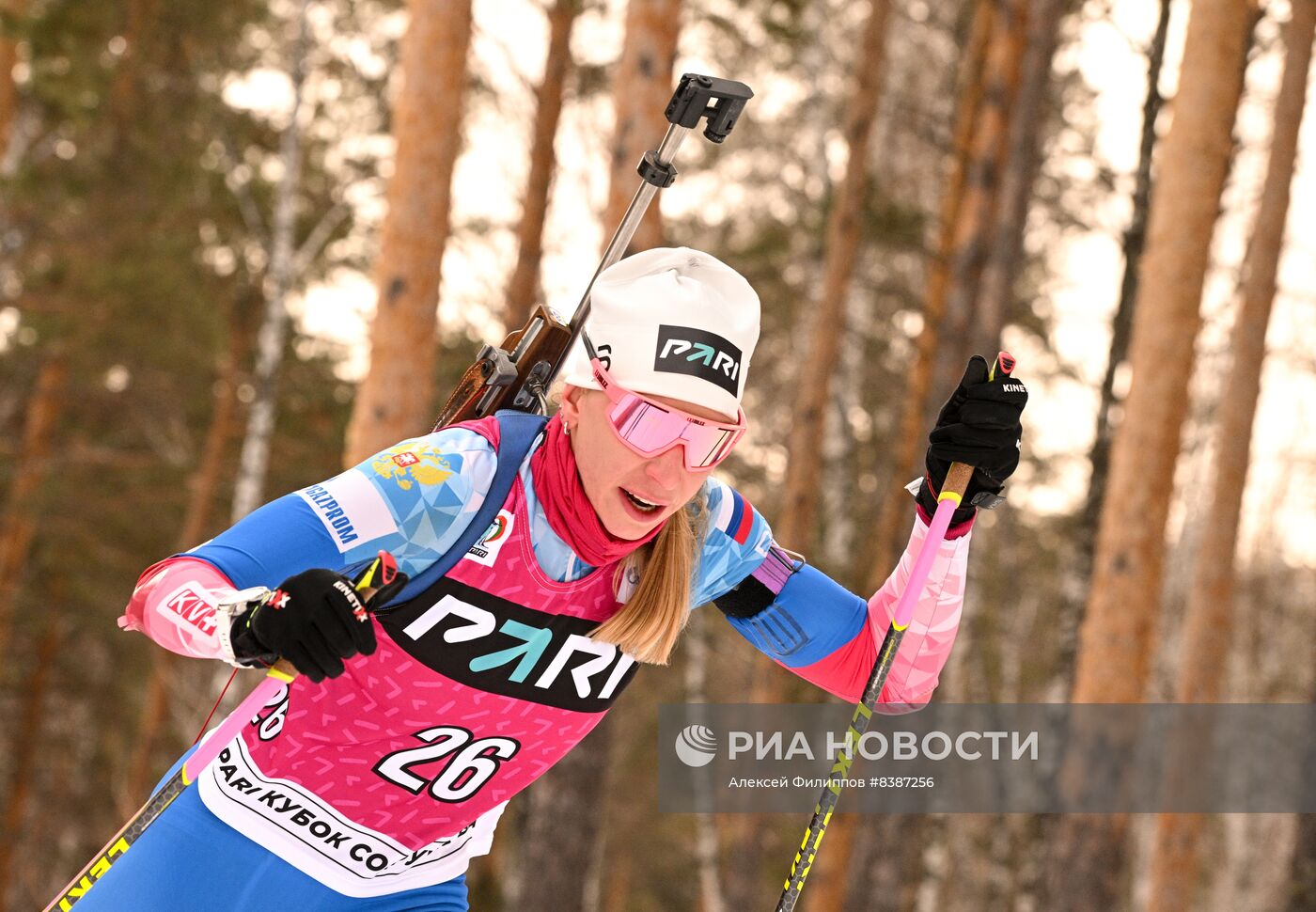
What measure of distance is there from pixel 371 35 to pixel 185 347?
12.0 ft

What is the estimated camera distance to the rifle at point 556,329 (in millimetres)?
2898

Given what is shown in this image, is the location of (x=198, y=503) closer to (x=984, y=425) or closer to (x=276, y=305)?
(x=276, y=305)

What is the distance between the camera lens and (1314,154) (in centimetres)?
1484

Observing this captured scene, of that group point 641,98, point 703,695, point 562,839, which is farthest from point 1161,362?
point 703,695

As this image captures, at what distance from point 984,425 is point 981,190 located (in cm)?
802

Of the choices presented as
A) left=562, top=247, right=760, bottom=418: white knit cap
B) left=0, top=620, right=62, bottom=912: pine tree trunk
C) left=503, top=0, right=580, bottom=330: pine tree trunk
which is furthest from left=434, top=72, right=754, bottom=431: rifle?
left=0, top=620, right=62, bottom=912: pine tree trunk

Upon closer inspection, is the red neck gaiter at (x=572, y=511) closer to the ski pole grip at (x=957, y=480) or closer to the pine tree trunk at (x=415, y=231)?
the ski pole grip at (x=957, y=480)

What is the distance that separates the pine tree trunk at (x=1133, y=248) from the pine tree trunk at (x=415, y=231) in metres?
5.81

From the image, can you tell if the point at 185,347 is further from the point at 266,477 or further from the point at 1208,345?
the point at 1208,345

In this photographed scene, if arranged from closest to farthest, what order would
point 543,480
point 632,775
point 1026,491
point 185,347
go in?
point 543,480, point 185,347, point 1026,491, point 632,775

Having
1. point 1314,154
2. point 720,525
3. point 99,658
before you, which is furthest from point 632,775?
point 720,525

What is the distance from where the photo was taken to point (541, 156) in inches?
482

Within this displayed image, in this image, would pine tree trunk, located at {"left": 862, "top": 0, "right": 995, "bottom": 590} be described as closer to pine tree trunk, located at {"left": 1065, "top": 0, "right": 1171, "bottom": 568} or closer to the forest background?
the forest background

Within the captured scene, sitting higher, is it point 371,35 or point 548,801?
point 371,35
